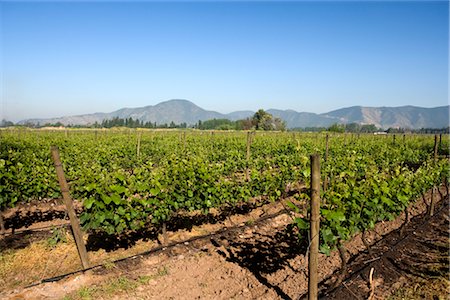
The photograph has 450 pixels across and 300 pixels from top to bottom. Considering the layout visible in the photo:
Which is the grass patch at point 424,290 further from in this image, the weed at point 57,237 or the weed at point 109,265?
the weed at point 57,237

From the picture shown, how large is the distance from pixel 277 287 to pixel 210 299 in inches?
42.6

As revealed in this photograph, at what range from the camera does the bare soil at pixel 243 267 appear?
14.5ft

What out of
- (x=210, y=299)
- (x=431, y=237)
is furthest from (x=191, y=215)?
(x=431, y=237)

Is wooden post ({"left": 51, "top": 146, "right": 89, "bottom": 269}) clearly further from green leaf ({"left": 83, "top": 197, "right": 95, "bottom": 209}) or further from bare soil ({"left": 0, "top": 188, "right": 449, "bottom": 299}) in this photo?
bare soil ({"left": 0, "top": 188, "right": 449, "bottom": 299})

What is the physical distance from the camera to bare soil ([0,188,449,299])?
4434 millimetres

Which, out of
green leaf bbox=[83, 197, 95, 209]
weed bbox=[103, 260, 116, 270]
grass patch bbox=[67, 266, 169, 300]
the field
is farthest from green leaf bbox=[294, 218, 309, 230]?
green leaf bbox=[83, 197, 95, 209]

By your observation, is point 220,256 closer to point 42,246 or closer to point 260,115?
point 42,246

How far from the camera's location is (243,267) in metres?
5.26

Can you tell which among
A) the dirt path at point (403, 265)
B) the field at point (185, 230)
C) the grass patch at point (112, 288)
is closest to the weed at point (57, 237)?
the field at point (185, 230)

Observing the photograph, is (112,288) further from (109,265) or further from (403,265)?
(403,265)

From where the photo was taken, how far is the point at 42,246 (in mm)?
5973

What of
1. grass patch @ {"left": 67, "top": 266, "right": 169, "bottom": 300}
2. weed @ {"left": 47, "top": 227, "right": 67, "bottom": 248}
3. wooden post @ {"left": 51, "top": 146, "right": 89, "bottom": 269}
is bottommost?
grass patch @ {"left": 67, "top": 266, "right": 169, "bottom": 300}

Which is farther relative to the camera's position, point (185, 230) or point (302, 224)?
point (185, 230)

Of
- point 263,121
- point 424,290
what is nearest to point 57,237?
point 424,290
